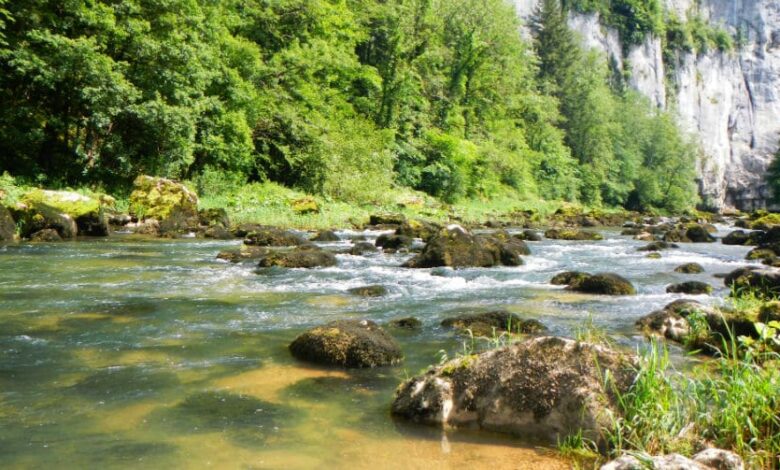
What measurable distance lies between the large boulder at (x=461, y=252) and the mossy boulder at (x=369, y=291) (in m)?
3.88

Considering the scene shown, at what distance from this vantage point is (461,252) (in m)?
15.1

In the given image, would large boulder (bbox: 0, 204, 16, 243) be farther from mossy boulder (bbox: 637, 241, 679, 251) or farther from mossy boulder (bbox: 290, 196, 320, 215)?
mossy boulder (bbox: 637, 241, 679, 251)

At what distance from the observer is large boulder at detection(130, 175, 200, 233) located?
2133 centimetres

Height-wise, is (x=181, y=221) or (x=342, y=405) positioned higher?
(x=181, y=221)

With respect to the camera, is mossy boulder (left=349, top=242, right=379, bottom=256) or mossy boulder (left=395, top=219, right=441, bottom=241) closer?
mossy boulder (left=349, top=242, right=379, bottom=256)

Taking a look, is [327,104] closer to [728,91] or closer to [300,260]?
[300,260]

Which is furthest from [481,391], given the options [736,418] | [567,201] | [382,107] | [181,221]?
[567,201]

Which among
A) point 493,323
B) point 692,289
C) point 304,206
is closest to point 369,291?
point 493,323

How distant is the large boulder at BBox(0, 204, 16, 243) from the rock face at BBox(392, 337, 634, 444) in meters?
15.0

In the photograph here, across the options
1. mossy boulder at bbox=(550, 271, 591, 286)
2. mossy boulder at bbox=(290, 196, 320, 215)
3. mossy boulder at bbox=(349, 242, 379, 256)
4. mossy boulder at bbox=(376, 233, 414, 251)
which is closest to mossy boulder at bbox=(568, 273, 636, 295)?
mossy boulder at bbox=(550, 271, 591, 286)

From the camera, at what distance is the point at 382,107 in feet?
139

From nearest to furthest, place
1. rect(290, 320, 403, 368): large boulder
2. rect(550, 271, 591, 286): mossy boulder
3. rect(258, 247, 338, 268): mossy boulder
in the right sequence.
Answer: rect(290, 320, 403, 368): large boulder < rect(550, 271, 591, 286): mossy boulder < rect(258, 247, 338, 268): mossy boulder

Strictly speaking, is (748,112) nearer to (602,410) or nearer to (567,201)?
(567,201)

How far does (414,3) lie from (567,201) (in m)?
22.9
